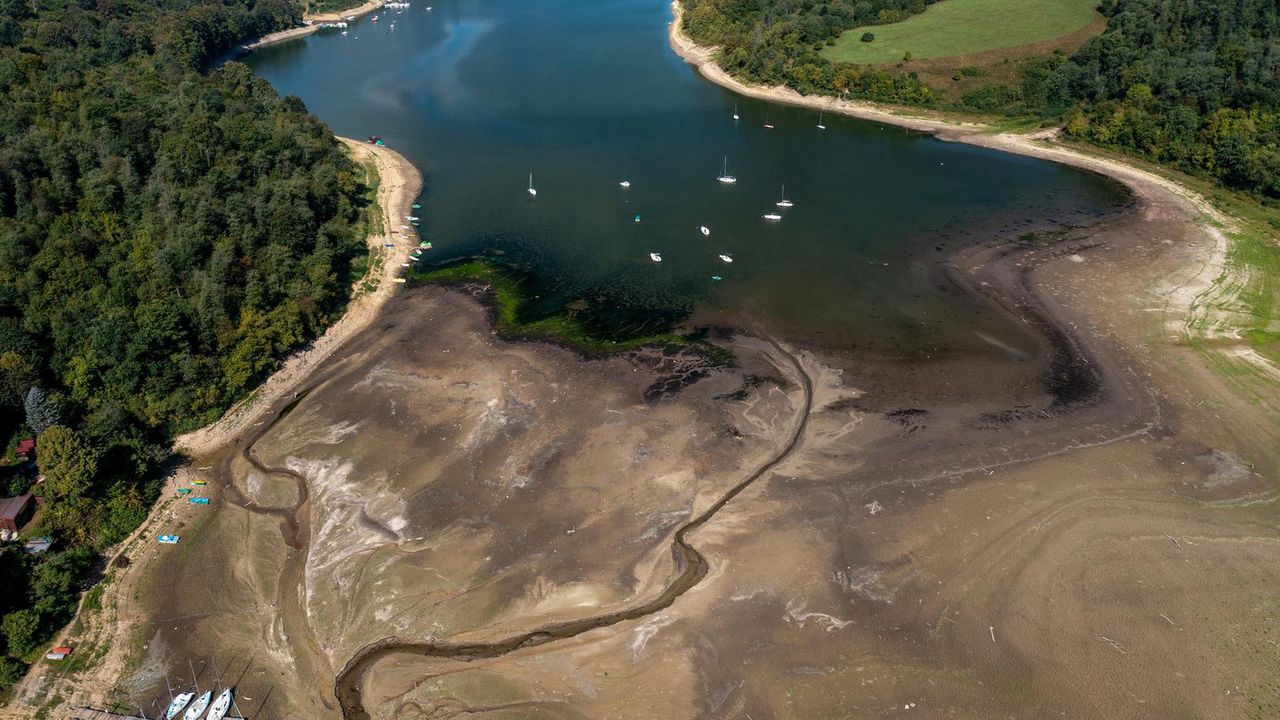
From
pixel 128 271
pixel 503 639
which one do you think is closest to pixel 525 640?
pixel 503 639

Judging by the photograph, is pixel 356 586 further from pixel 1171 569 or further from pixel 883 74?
pixel 883 74

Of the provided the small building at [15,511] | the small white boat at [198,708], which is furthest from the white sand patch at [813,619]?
the small building at [15,511]

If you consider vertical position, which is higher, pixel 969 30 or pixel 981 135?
pixel 969 30

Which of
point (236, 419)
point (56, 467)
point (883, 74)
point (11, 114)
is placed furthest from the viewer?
point (883, 74)

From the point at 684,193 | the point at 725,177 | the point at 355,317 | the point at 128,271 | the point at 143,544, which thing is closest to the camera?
the point at 143,544

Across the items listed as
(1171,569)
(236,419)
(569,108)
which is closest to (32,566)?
(236,419)

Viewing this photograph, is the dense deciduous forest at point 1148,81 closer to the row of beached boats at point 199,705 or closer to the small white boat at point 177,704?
the row of beached boats at point 199,705

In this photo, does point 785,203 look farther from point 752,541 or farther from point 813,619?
point 813,619
